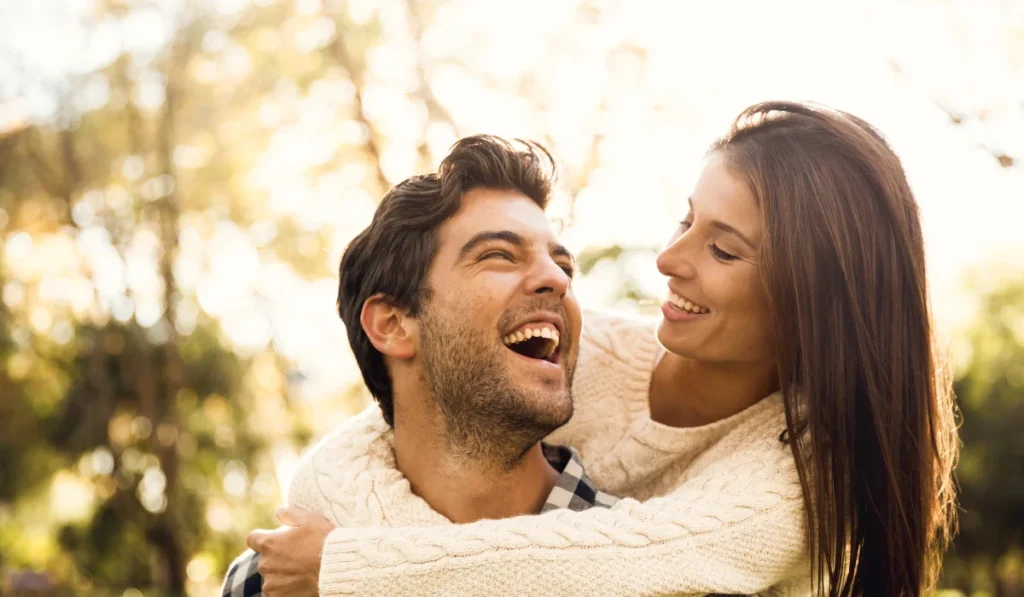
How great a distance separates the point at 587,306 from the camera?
3383 mm

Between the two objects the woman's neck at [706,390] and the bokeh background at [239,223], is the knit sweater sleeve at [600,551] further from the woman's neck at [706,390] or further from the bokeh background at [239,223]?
the bokeh background at [239,223]

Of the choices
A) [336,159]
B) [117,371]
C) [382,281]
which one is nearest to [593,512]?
[382,281]

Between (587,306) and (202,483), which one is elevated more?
(587,306)

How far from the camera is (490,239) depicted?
2725mm

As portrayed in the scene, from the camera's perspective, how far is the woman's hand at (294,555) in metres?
2.49

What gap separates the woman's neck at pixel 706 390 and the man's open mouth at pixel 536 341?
1.30 feet

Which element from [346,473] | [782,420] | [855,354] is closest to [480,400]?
[346,473]

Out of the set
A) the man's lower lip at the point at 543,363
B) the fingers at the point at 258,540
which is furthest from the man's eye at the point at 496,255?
the fingers at the point at 258,540

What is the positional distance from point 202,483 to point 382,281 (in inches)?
310

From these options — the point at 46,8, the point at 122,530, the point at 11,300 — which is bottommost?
the point at 122,530

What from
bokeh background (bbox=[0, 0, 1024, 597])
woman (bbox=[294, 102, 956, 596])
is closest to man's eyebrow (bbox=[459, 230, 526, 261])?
woman (bbox=[294, 102, 956, 596])

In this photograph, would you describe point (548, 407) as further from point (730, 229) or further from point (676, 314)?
point (730, 229)

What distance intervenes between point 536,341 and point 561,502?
46 cm

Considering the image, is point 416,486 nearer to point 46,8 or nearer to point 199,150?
point 199,150
